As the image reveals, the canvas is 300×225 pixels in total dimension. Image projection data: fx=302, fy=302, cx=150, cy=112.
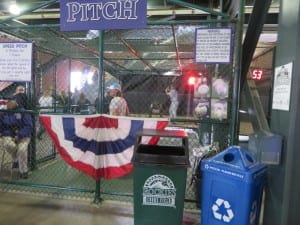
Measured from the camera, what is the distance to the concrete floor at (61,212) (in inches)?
132

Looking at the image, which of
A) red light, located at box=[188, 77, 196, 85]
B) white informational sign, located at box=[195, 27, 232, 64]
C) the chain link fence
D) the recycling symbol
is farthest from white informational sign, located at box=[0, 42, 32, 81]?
red light, located at box=[188, 77, 196, 85]

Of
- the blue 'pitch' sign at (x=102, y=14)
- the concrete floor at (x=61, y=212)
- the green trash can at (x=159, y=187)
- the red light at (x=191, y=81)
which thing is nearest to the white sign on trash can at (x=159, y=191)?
the green trash can at (x=159, y=187)

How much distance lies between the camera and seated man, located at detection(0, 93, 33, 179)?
484cm

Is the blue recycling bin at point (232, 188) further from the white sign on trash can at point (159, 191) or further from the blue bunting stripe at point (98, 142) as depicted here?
the blue bunting stripe at point (98, 142)

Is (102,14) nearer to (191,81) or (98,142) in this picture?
(98,142)

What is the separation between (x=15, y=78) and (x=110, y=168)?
1724 mm

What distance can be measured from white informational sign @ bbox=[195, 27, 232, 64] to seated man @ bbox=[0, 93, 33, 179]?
3.03 meters

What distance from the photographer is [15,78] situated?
396cm

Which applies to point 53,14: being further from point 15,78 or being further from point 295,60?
point 295,60

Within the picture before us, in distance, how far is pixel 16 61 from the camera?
3.95m

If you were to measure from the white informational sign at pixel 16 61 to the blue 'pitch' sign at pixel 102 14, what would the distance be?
0.64 m

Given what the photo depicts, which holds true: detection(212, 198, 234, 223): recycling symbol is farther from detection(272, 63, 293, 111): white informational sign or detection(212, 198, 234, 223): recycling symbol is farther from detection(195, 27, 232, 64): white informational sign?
detection(195, 27, 232, 64): white informational sign

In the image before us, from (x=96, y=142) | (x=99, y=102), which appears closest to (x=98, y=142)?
(x=96, y=142)

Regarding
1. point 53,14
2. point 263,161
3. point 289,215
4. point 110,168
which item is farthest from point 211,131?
point 53,14
